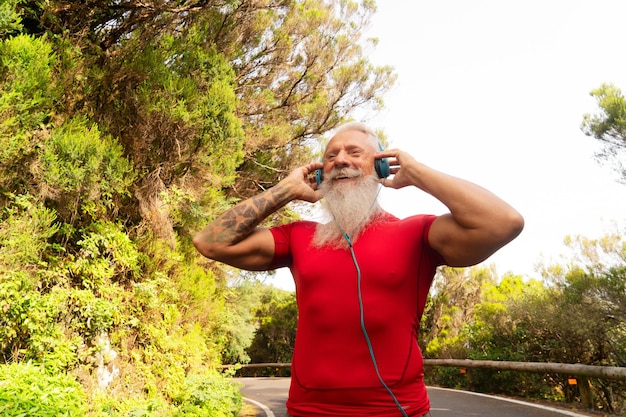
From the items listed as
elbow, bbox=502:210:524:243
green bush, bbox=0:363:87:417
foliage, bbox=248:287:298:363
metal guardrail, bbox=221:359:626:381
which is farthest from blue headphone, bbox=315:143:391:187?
foliage, bbox=248:287:298:363

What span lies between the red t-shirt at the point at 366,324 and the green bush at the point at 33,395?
345cm

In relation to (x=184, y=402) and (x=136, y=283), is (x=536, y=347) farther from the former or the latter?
(x=136, y=283)

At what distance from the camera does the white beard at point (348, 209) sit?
2248mm

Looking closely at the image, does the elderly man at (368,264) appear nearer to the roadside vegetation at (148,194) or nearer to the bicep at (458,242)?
the bicep at (458,242)

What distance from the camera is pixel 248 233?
7.86ft

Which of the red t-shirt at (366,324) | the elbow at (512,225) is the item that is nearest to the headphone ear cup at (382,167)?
the red t-shirt at (366,324)

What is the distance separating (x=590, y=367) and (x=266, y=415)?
6518 millimetres

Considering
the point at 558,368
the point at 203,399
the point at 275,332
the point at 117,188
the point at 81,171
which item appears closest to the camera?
the point at 81,171

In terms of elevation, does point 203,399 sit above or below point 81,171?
below

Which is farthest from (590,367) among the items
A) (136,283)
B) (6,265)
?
(6,265)

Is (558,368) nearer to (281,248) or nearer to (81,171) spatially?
(281,248)

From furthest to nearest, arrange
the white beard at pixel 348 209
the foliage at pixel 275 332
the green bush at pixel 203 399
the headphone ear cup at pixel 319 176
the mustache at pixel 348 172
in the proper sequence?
the foliage at pixel 275 332 < the green bush at pixel 203 399 < the headphone ear cup at pixel 319 176 < the mustache at pixel 348 172 < the white beard at pixel 348 209

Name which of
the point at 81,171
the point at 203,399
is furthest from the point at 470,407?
the point at 81,171

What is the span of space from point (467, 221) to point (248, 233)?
1041mm
